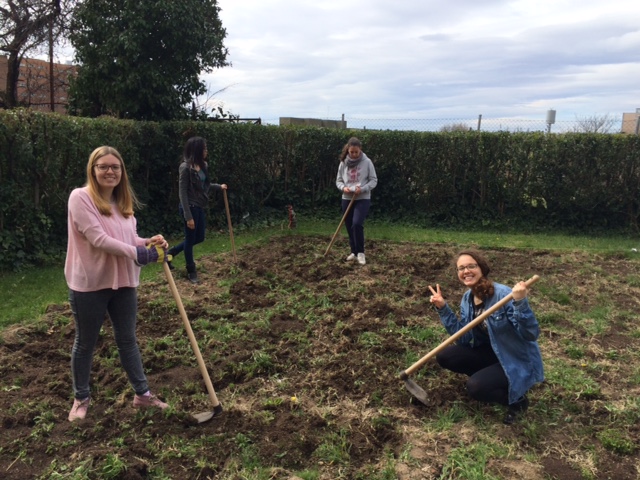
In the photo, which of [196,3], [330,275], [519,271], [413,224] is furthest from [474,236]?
[196,3]

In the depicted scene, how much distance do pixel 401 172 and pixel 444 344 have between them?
851 cm

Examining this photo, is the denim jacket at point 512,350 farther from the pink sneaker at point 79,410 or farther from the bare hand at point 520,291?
the pink sneaker at point 79,410

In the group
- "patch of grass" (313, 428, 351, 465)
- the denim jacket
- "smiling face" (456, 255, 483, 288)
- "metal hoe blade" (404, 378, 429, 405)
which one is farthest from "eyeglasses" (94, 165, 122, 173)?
the denim jacket

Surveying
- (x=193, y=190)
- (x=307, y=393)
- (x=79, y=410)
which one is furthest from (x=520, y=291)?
(x=193, y=190)

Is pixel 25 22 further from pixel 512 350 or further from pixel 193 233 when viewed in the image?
pixel 512 350

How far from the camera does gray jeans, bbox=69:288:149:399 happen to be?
327cm

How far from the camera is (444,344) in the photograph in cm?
363

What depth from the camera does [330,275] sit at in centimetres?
694

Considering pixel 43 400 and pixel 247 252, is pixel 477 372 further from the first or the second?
pixel 247 252

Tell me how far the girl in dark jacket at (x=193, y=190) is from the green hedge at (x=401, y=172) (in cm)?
256

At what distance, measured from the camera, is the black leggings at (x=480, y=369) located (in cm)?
363

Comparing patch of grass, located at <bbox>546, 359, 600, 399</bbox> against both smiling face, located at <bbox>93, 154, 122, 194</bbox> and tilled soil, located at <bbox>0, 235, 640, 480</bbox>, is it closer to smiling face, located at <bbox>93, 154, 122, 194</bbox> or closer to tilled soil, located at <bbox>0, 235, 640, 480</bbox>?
tilled soil, located at <bbox>0, 235, 640, 480</bbox>

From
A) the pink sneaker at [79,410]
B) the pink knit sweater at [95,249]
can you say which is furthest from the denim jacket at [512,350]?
the pink sneaker at [79,410]

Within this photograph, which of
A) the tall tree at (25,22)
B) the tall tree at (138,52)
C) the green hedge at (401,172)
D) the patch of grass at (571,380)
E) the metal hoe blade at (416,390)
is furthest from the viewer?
the tall tree at (25,22)
